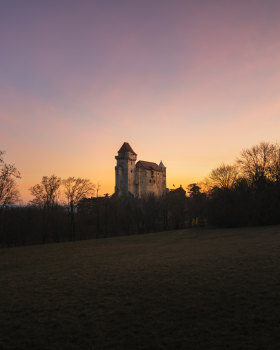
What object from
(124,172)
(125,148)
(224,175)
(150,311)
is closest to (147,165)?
(124,172)

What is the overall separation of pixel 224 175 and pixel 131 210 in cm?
2602

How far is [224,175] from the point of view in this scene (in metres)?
63.4

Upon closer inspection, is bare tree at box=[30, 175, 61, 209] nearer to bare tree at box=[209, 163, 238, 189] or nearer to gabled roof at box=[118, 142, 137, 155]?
bare tree at box=[209, 163, 238, 189]

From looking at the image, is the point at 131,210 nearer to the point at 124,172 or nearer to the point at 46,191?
the point at 46,191

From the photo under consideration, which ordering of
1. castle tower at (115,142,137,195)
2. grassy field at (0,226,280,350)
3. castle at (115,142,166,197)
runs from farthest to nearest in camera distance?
castle at (115,142,166,197)
castle tower at (115,142,137,195)
grassy field at (0,226,280,350)

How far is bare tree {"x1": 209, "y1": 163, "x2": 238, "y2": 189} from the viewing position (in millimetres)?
61812

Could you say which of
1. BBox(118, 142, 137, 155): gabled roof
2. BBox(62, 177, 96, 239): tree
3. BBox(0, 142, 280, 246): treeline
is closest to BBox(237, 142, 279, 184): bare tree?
A: BBox(0, 142, 280, 246): treeline

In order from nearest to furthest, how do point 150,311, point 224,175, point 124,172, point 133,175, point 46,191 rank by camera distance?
point 150,311 → point 46,191 → point 224,175 → point 124,172 → point 133,175

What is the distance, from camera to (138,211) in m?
60.2

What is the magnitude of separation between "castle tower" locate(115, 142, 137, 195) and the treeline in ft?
133

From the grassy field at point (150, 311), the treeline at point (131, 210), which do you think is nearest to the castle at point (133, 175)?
the treeline at point (131, 210)

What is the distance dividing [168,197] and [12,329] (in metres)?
58.4

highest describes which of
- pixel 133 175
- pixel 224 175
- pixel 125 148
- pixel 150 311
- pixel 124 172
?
pixel 125 148

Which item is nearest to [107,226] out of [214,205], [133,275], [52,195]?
[52,195]
